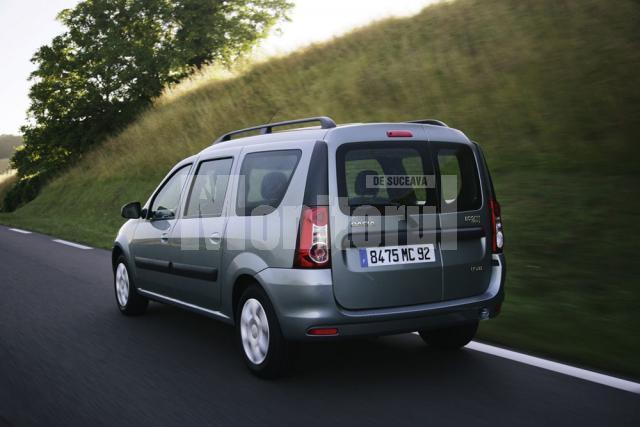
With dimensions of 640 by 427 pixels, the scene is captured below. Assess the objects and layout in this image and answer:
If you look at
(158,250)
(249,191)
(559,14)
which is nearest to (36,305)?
(158,250)

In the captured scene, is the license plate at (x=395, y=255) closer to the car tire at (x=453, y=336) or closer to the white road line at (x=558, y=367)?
the car tire at (x=453, y=336)

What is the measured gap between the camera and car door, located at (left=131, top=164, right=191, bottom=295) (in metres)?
6.23

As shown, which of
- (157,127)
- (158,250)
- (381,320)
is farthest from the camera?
(157,127)

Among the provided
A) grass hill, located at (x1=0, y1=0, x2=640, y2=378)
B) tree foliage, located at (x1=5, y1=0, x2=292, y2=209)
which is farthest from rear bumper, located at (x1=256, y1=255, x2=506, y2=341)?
tree foliage, located at (x1=5, y1=0, x2=292, y2=209)

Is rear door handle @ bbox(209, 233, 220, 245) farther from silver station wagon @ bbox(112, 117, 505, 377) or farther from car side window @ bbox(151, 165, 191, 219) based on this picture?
car side window @ bbox(151, 165, 191, 219)

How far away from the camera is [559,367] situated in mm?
4801

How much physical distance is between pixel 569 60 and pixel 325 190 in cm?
973

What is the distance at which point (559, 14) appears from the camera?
47.7 ft

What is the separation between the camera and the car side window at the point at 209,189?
5504mm

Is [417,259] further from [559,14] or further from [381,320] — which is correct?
[559,14]

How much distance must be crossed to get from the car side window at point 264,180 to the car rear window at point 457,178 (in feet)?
3.47

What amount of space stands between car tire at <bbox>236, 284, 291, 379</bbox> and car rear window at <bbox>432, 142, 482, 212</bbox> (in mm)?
1436

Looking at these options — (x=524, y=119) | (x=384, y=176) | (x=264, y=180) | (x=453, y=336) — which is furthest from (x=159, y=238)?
(x=524, y=119)

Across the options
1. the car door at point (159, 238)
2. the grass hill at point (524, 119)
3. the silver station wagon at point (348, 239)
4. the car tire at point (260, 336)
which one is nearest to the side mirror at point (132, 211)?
the car door at point (159, 238)
